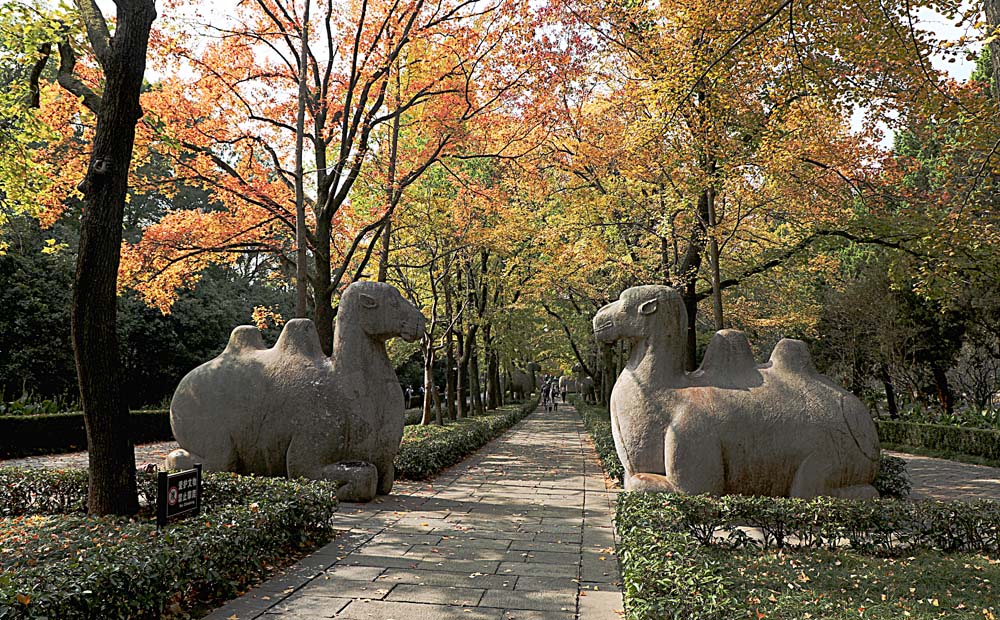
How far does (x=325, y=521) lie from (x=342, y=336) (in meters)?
3.06

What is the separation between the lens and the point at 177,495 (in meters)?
5.55

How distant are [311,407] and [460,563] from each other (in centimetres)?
362

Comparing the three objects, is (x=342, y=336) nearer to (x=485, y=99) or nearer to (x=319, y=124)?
(x=319, y=124)

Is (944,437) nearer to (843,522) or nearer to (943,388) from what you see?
(943,388)

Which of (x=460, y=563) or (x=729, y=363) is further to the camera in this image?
(x=729, y=363)

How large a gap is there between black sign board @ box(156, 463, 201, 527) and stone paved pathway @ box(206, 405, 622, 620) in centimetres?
96

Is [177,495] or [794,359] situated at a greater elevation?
[794,359]

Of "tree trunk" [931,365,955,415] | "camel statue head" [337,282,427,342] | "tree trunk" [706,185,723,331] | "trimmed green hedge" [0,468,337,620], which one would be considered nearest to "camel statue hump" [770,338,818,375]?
"tree trunk" [706,185,723,331]

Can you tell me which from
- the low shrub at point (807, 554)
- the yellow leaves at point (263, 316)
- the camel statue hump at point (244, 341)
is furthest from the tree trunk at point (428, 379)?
the low shrub at point (807, 554)

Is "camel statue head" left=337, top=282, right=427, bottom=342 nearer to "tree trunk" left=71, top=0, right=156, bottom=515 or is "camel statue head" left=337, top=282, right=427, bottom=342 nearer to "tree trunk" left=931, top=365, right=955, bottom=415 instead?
"tree trunk" left=71, top=0, right=156, bottom=515

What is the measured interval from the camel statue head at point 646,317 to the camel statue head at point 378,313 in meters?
2.74

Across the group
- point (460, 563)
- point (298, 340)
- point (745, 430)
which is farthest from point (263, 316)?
point (745, 430)

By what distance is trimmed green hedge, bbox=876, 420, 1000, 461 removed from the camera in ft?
52.9

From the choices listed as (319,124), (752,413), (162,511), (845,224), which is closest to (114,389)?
(162,511)
